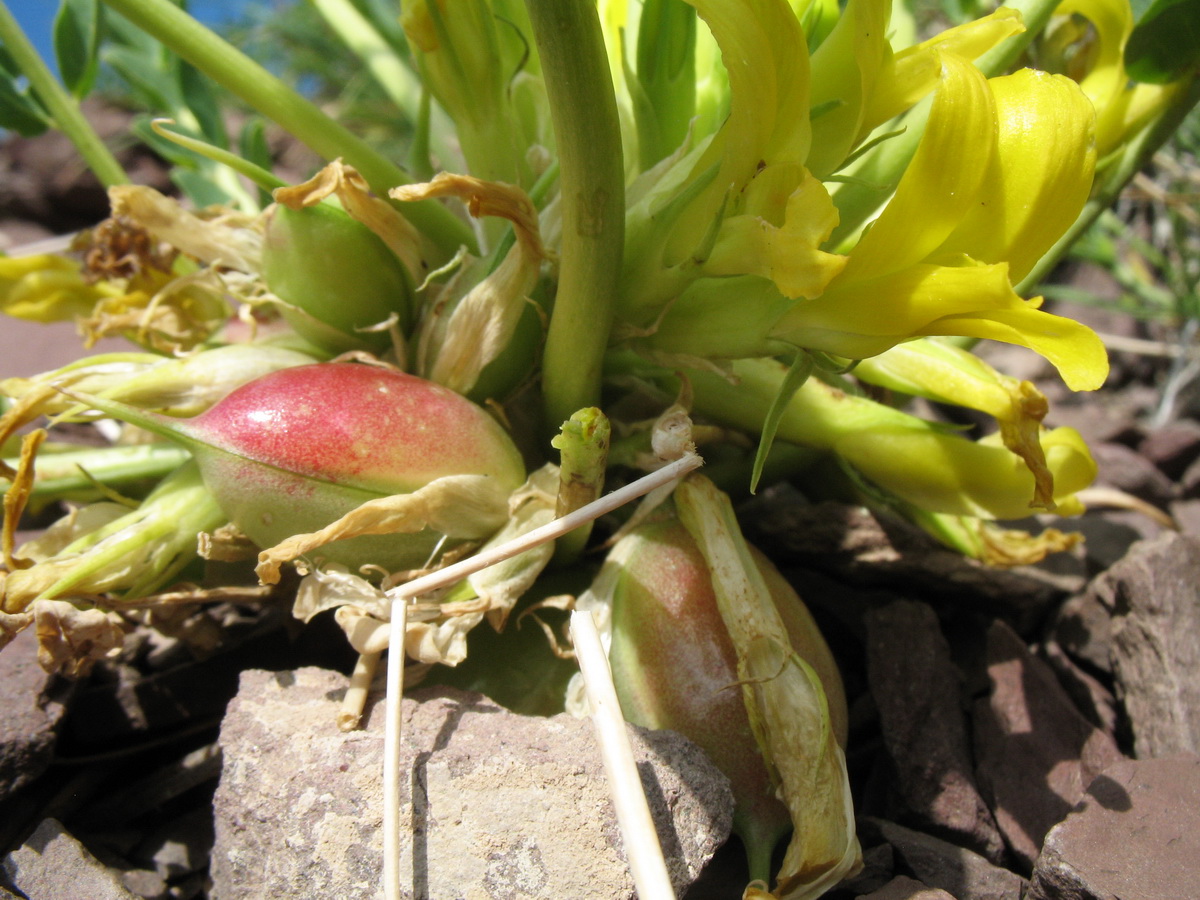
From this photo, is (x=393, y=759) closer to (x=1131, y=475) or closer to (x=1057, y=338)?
(x=1057, y=338)

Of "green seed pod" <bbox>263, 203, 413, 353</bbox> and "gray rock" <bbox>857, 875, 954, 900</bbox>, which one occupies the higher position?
"green seed pod" <bbox>263, 203, 413, 353</bbox>

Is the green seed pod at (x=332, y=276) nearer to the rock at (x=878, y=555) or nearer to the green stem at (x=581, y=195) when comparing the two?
the green stem at (x=581, y=195)

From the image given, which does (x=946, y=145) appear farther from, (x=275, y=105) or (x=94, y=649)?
(x=94, y=649)

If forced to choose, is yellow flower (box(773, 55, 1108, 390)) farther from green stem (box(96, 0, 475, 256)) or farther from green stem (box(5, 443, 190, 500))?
green stem (box(5, 443, 190, 500))

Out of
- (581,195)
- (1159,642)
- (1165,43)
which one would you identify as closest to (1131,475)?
(1159,642)

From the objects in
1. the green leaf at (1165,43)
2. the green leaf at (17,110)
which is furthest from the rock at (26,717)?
the green leaf at (1165,43)

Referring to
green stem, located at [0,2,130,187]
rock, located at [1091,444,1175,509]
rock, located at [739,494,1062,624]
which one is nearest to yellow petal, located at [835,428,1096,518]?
rock, located at [739,494,1062,624]
